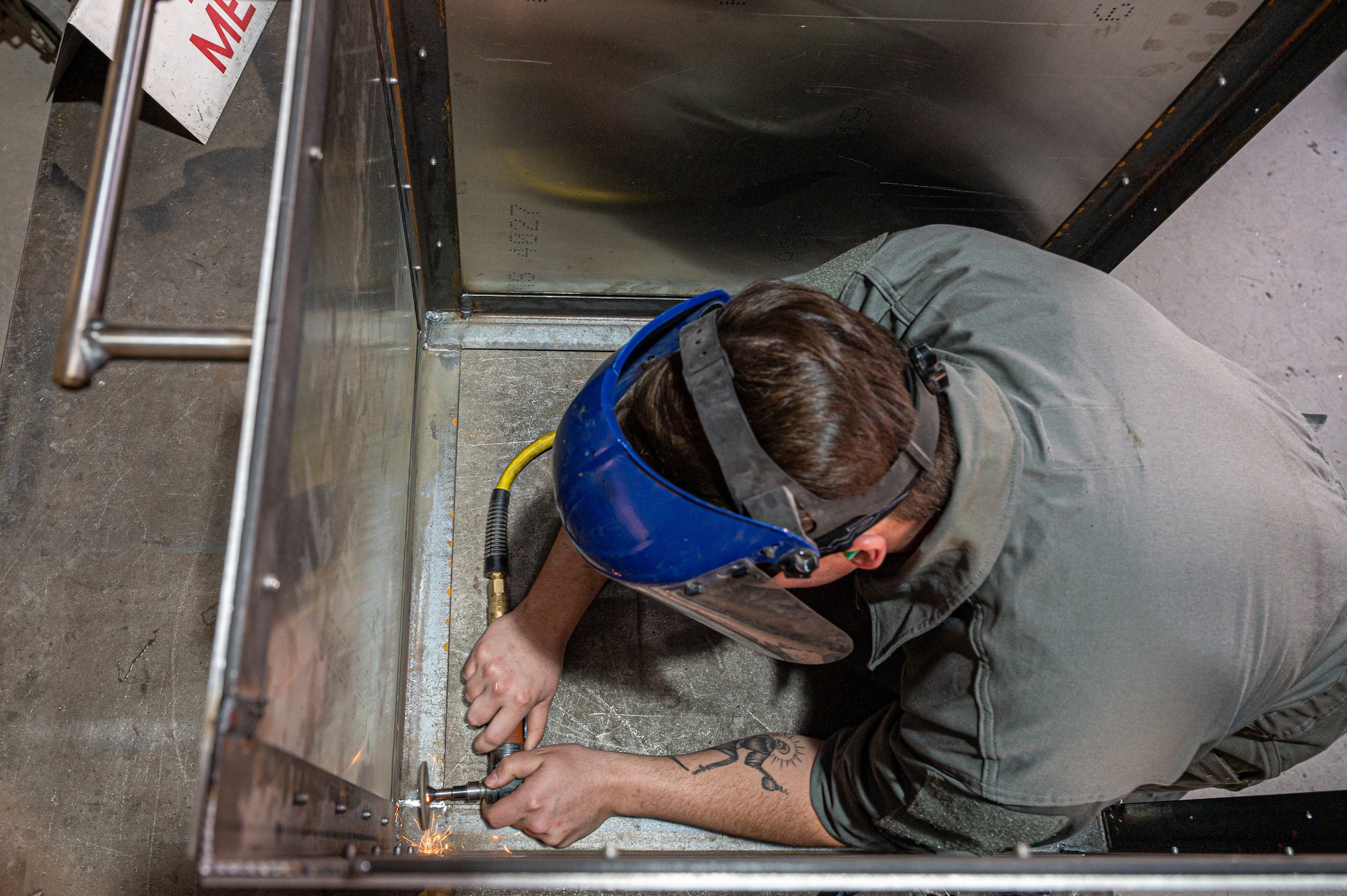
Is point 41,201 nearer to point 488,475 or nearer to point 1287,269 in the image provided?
point 488,475

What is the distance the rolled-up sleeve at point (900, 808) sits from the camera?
1039 millimetres

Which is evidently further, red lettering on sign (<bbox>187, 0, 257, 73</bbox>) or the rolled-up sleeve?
red lettering on sign (<bbox>187, 0, 257, 73</bbox>)

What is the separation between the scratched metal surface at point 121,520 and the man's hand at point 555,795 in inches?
20.2

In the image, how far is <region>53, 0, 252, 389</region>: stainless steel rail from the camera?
0.61 metres

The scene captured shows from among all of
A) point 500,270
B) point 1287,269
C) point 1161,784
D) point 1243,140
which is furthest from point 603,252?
point 1287,269

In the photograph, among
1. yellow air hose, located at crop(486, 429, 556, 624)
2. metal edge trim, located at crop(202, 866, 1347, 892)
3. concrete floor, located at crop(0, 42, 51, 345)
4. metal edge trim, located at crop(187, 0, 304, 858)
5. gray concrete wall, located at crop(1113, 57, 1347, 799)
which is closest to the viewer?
metal edge trim, located at crop(187, 0, 304, 858)

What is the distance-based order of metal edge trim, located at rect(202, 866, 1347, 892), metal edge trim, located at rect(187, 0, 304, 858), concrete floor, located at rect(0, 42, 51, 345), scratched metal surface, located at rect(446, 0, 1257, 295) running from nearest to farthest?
metal edge trim, located at rect(187, 0, 304, 858)
metal edge trim, located at rect(202, 866, 1347, 892)
scratched metal surface, located at rect(446, 0, 1257, 295)
concrete floor, located at rect(0, 42, 51, 345)

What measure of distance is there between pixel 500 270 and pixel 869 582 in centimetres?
95

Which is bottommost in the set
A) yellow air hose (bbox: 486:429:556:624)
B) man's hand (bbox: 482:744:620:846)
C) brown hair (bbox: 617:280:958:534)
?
man's hand (bbox: 482:744:620:846)

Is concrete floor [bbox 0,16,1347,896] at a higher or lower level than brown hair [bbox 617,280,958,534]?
lower

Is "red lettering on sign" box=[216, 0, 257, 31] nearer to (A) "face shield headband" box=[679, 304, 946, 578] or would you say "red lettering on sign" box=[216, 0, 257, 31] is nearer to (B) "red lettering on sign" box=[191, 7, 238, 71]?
(B) "red lettering on sign" box=[191, 7, 238, 71]

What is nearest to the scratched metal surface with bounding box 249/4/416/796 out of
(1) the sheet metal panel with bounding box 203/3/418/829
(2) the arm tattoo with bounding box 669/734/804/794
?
(1) the sheet metal panel with bounding box 203/3/418/829

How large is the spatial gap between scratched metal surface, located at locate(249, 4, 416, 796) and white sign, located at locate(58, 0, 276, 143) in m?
0.73

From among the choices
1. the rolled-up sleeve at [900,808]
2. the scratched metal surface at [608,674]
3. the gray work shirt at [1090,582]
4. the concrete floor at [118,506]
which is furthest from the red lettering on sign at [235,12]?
the rolled-up sleeve at [900,808]
